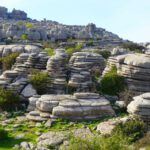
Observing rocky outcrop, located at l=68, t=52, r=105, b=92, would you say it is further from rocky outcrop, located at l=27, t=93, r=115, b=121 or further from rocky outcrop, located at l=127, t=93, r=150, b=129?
rocky outcrop, located at l=127, t=93, r=150, b=129

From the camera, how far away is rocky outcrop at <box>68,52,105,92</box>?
140ft

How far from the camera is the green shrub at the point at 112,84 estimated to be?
4281cm

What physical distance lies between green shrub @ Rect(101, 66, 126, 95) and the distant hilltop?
14183 centimetres

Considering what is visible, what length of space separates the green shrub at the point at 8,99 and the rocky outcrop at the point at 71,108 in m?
3.01

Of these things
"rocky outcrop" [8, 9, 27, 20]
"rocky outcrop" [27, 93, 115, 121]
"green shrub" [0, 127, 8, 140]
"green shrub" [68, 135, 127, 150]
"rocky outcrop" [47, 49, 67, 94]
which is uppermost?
"rocky outcrop" [8, 9, 27, 20]

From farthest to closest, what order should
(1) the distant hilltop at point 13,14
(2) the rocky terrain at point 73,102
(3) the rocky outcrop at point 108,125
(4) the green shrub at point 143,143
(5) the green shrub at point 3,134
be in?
(1) the distant hilltop at point 13,14 < (3) the rocky outcrop at point 108,125 < (5) the green shrub at point 3,134 < (2) the rocky terrain at point 73,102 < (4) the green shrub at point 143,143

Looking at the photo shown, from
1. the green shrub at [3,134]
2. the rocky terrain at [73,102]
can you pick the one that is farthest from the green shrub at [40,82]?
the green shrub at [3,134]

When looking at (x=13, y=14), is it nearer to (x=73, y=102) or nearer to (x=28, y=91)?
(x=28, y=91)

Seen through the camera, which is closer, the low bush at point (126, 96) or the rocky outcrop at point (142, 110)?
the rocky outcrop at point (142, 110)

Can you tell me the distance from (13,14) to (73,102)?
157 metres

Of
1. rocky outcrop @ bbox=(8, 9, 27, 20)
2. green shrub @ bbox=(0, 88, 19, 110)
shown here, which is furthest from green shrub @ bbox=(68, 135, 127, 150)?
rocky outcrop @ bbox=(8, 9, 27, 20)

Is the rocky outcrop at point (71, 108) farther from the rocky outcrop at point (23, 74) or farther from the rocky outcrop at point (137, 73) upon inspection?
the rocky outcrop at point (137, 73)

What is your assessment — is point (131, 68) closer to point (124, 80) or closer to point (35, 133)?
point (124, 80)

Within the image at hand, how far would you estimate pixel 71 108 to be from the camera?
3556cm
